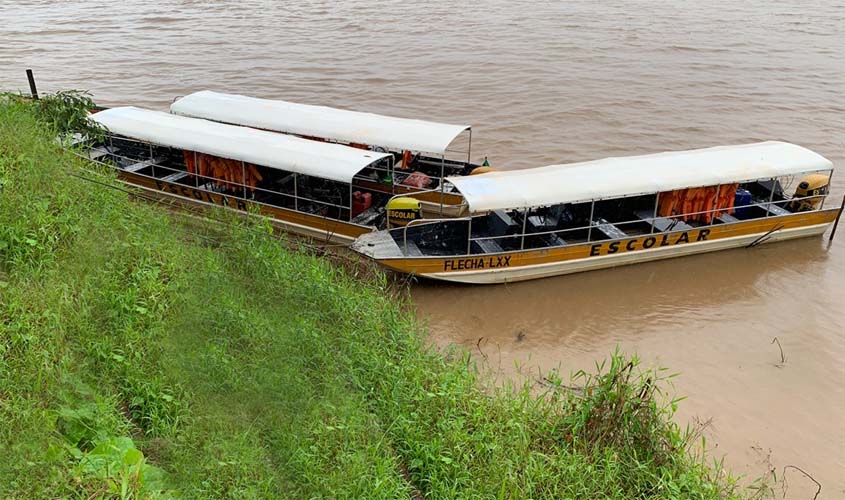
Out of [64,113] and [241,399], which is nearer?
[241,399]

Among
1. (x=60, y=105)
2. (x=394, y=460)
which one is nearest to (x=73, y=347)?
(x=394, y=460)

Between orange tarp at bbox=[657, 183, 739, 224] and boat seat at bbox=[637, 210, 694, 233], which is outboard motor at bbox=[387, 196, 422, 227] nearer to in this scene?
boat seat at bbox=[637, 210, 694, 233]

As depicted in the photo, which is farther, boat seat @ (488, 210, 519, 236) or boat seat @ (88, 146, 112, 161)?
boat seat @ (88, 146, 112, 161)

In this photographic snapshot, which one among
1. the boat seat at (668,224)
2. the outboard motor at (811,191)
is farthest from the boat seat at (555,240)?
the outboard motor at (811,191)

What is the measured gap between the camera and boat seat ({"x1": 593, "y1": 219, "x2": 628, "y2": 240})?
1121cm

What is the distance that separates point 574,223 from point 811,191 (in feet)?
14.4

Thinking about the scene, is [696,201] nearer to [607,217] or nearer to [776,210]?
[607,217]

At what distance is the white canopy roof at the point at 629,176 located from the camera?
10492 mm

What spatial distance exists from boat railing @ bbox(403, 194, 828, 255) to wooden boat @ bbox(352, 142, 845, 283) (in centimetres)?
2

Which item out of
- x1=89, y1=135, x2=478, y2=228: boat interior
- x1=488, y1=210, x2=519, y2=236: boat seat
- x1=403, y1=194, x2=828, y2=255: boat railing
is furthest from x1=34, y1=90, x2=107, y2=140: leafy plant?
x1=488, y1=210, x2=519, y2=236: boat seat

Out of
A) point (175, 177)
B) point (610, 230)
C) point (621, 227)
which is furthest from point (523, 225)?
point (175, 177)

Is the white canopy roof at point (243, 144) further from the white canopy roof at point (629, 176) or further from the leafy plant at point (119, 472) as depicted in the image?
the leafy plant at point (119, 472)

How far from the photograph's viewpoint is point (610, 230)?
1141 cm

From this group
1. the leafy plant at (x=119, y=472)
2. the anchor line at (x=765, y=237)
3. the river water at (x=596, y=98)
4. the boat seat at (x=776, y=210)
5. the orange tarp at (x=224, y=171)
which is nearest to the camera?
the leafy plant at (x=119, y=472)
